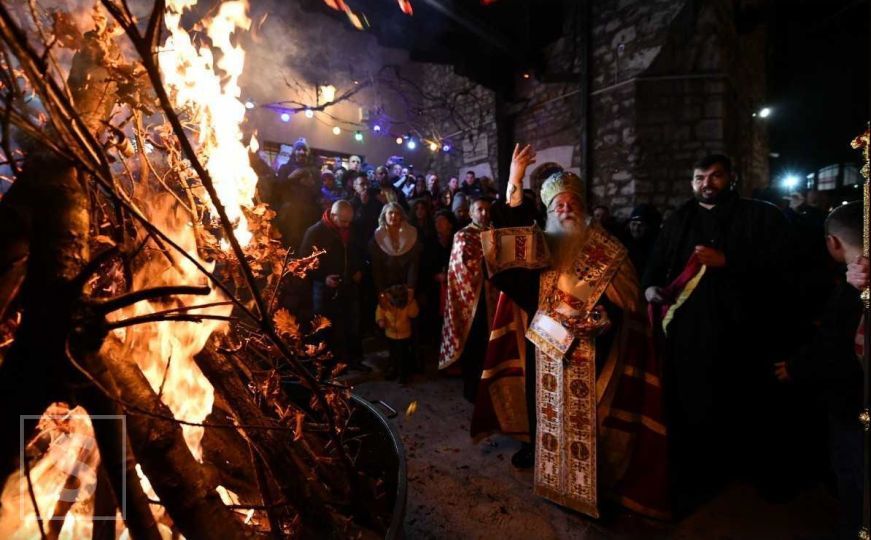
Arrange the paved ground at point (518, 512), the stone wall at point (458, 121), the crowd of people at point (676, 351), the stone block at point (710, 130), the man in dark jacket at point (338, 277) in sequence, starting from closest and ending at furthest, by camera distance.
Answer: the crowd of people at point (676, 351) → the paved ground at point (518, 512) → the man in dark jacket at point (338, 277) → the stone block at point (710, 130) → the stone wall at point (458, 121)

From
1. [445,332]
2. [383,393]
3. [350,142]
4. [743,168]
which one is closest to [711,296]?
[445,332]

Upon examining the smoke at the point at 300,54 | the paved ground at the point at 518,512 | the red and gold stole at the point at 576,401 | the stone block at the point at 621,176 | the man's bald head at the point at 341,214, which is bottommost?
the paved ground at the point at 518,512

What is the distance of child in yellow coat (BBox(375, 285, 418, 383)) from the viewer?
5.78 metres

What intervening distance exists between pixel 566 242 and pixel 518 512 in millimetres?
2059

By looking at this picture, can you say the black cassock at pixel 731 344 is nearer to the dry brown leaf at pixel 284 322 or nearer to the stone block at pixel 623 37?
the dry brown leaf at pixel 284 322

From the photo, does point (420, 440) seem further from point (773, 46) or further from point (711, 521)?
point (773, 46)

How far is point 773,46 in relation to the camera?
12.4 metres

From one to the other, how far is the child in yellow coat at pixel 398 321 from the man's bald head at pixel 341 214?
3.68 feet

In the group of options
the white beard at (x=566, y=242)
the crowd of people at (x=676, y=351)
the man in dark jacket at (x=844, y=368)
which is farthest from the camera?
the white beard at (x=566, y=242)

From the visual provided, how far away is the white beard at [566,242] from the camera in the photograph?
10.4ft

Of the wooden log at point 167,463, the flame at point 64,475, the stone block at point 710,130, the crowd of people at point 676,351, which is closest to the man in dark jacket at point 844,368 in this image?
the crowd of people at point 676,351

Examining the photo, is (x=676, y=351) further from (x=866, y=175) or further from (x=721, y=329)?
(x=866, y=175)

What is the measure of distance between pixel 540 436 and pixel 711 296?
1.78 meters

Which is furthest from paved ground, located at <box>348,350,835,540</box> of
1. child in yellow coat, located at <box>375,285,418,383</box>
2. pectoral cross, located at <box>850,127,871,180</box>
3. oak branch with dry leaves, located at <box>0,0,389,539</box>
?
pectoral cross, located at <box>850,127,871,180</box>
